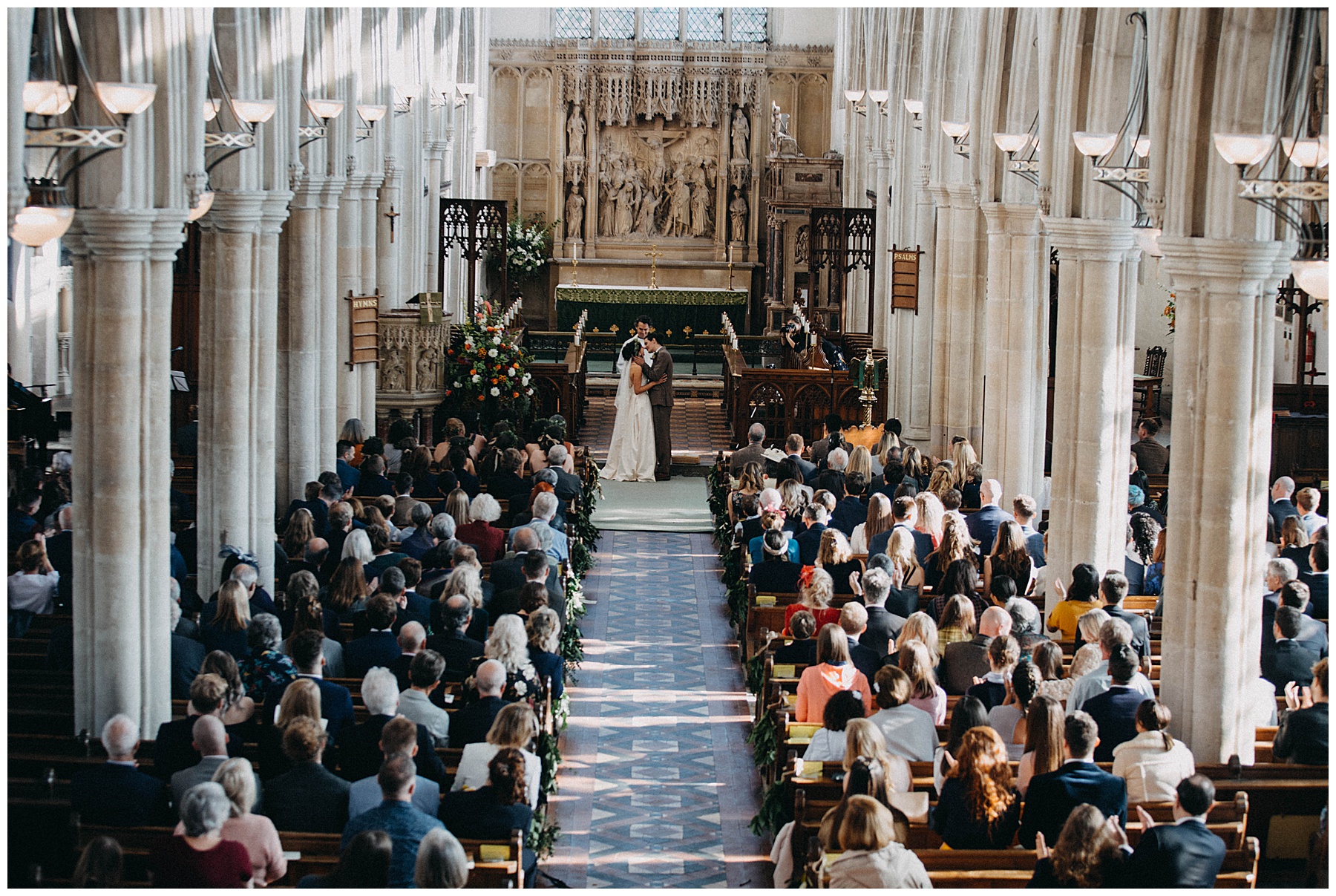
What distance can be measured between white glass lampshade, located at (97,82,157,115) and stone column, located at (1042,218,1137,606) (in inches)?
277

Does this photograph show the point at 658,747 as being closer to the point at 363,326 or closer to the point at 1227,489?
the point at 1227,489

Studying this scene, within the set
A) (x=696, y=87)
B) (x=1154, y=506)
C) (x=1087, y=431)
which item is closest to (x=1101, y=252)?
(x=1087, y=431)

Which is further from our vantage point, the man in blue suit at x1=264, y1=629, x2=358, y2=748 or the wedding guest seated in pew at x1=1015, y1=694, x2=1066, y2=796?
the man in blue suit at x1=264, y1=629, x2=358, y2=748

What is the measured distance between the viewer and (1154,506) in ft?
46.0

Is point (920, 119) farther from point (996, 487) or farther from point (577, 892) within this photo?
point (577, 892)

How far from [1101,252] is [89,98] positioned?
23.9 ft

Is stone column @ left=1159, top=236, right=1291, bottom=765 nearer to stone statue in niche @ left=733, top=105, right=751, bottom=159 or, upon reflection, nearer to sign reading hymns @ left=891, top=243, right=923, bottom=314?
sign reading hymns @ left=891, top=243, right=923, bottom=314

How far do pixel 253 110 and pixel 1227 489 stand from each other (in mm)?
6548

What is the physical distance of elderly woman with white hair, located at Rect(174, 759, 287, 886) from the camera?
261 inches

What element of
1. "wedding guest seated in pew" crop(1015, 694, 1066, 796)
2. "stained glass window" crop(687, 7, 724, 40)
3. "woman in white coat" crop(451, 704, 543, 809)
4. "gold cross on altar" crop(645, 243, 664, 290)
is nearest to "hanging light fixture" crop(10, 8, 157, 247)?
"woman in white coat" crop(451, 704, 543, 809)

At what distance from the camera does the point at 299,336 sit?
611 inches

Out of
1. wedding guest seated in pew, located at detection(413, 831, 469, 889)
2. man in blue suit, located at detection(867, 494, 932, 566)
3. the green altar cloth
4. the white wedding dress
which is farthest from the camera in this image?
the green altar cloth

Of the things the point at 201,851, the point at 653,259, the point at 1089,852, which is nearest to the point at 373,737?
the point at 201,851

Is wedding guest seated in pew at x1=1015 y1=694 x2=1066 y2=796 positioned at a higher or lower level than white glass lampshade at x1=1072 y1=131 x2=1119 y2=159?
lower
